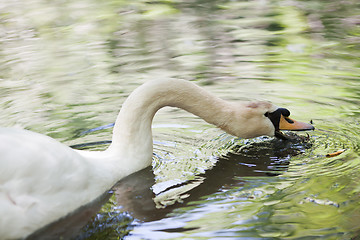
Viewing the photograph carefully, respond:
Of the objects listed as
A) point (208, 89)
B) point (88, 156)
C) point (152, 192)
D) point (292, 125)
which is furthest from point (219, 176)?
point (208, 89)

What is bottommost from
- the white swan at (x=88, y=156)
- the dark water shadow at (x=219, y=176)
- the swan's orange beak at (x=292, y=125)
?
the dark water shadow at (x=219, y=176)

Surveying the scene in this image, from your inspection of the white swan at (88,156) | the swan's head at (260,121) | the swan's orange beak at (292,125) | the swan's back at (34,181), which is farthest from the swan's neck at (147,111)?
the swan's back at (34,181)

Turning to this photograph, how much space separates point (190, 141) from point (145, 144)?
0.79 meters

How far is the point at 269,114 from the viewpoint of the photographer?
19.4 ft

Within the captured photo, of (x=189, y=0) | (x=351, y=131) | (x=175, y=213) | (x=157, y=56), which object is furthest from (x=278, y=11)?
(x=175, y=213)

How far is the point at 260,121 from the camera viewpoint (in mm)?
5852

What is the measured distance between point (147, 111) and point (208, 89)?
6.63 feet

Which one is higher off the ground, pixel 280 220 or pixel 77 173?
pixel 77 173

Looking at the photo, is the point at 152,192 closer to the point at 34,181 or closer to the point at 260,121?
the point at 34,181

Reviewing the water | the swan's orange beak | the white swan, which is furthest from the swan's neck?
the swan's orange beak

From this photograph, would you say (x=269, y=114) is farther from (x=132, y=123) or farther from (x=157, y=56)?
(x=157, y=56)

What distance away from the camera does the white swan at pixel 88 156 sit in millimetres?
4180

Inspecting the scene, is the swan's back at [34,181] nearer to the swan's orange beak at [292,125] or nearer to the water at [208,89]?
the water at [208,89]

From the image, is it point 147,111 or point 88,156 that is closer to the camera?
point 88,156
